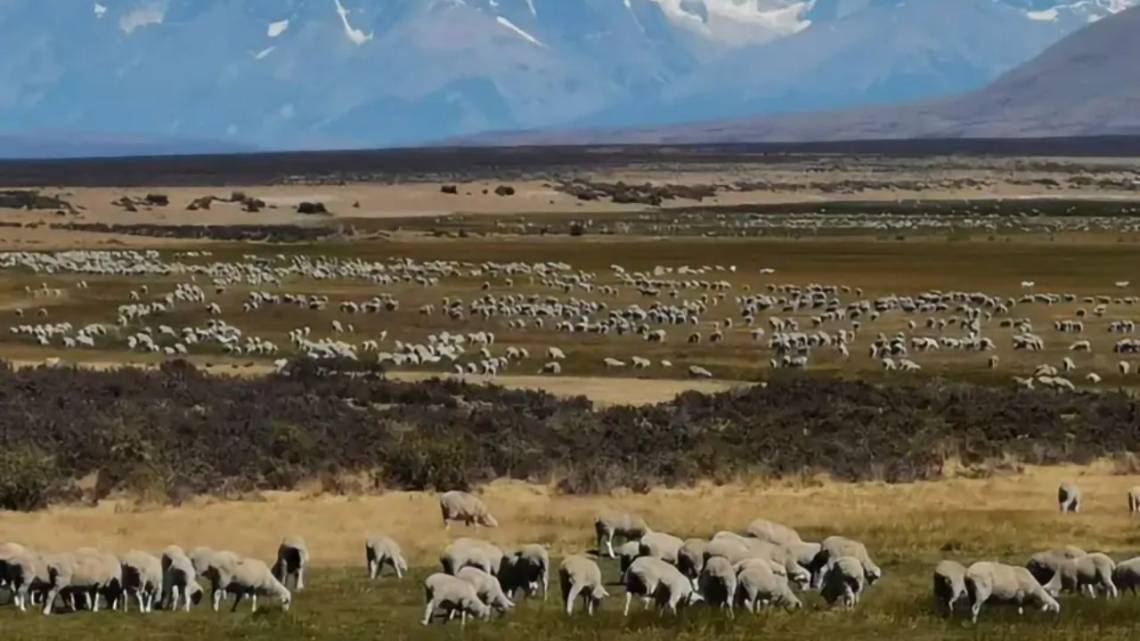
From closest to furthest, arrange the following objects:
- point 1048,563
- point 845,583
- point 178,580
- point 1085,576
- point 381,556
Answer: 1. point 845,583
2. point 178,580
3. point 1085,576
4. point 1048,563
5. point 381,556

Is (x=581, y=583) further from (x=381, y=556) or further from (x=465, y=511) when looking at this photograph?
(x=465, y=511)

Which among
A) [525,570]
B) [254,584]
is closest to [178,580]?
[254,584]

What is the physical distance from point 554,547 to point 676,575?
489cm

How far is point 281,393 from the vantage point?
118 feet

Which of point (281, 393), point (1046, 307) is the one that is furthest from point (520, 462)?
point (1046, 307)

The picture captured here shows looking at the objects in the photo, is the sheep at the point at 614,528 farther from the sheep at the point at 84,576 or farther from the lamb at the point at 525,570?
the sheep at the point at 84,576

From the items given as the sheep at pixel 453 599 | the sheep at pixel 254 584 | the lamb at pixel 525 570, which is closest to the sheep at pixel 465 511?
the lamb at pixel 525 570

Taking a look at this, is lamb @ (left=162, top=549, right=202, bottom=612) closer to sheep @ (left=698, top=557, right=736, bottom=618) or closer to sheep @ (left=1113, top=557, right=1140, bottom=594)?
sheep @ (left=698, top=557, right=736, bottom=618)

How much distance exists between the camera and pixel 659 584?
16.8 m

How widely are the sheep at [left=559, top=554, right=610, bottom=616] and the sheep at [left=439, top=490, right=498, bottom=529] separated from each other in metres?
6.13

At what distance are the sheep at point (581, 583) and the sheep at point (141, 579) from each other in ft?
12.9

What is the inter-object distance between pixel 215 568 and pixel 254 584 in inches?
16.1

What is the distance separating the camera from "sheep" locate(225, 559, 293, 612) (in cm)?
1752

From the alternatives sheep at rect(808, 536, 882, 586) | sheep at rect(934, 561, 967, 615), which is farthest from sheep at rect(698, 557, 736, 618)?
sheep at rect(934, 561, 967, 615)
